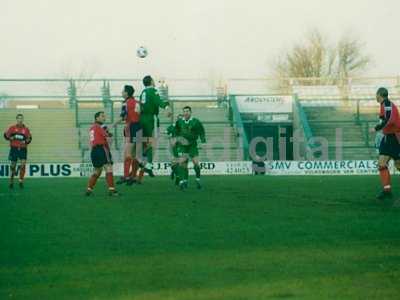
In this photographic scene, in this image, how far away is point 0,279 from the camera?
850 cm

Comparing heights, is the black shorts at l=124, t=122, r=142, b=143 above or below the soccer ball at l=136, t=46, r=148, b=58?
below

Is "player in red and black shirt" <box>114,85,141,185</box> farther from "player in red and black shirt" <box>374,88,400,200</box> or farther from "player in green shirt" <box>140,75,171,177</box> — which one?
"player in red and black shirt" <box>374,88,400,200</box>

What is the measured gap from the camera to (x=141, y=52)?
43.5m

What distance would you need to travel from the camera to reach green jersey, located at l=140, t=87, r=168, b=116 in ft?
71.9

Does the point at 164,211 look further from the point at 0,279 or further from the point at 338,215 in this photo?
the point at 0,279

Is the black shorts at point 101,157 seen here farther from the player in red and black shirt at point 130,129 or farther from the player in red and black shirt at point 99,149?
the player in red and black shirt at point 130,129

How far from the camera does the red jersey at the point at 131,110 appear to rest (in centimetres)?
2170

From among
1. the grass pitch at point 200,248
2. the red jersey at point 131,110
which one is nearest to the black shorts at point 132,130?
the red jersey at point 131,110

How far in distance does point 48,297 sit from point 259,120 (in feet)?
125

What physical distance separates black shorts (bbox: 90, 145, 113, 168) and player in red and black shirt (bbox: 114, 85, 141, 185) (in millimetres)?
2801

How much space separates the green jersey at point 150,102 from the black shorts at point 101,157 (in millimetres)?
3404

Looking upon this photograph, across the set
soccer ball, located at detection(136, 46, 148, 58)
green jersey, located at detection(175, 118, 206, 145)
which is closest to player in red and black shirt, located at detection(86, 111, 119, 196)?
green jersey, located at detection(175, 118, 206, 145)

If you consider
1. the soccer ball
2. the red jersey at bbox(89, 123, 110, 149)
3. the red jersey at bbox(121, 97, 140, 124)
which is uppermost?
the soccer ball

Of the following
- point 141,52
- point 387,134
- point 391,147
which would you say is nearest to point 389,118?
point 387,134
